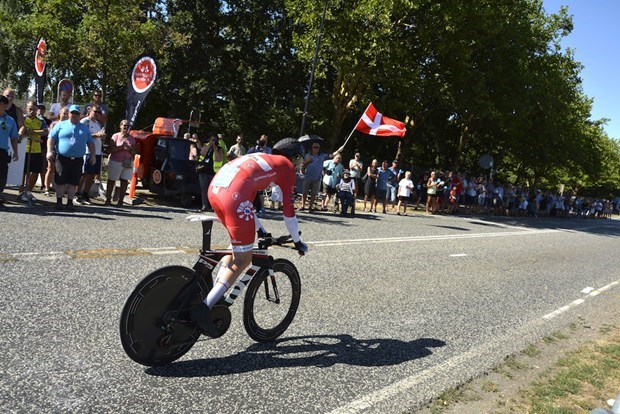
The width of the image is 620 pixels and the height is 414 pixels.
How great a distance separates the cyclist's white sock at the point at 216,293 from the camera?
404cm

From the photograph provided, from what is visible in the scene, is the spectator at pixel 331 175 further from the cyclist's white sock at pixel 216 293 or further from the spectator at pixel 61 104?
the cyclist's white sock at pixel 216 293

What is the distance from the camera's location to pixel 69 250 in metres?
6.89

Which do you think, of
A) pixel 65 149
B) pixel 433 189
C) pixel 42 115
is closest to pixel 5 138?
pixel 65 149

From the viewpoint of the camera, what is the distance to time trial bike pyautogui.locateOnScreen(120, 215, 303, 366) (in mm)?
3725

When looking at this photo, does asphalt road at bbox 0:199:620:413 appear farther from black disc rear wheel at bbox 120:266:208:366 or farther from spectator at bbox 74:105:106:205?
spectator at bbox 74:105:106:205

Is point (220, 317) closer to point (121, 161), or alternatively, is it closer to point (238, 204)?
point (238, 204)

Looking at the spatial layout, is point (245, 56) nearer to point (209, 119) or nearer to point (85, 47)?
point (209, 119)

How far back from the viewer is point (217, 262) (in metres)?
4.15

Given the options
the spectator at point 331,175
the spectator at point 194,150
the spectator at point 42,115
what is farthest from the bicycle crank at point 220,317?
the spectator at point 331,175

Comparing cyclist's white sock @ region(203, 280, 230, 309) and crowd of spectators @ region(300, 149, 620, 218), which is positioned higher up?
crowd of spectators @ region(300, 149, 620, 218)

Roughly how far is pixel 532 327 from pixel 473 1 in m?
22.0

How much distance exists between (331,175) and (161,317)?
1355 centimetres

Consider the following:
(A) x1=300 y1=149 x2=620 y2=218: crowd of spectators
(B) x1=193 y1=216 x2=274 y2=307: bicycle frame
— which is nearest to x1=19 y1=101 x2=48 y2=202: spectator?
(A) x1=300 y1=149 x2=620 y2=218: crowd of spectators

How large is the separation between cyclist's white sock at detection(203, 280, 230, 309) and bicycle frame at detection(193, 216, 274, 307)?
96 millimetres
